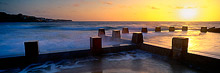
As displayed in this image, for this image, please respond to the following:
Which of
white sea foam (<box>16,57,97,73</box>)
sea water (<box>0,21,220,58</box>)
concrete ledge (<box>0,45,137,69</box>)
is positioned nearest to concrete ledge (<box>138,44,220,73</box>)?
sea water (<box>0,21,220,58</box>)

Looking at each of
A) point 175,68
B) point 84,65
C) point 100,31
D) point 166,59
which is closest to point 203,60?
point 175,68

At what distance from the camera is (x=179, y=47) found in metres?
5.13

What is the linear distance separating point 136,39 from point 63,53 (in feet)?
12.9

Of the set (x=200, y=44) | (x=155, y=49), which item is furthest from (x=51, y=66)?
(x=200, y=44)

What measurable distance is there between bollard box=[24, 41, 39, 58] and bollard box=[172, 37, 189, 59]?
540 cm

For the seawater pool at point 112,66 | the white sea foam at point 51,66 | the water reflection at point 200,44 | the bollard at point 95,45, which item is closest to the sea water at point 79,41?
the water reflection at point 200,44

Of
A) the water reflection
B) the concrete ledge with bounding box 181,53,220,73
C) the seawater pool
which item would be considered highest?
the water reflection

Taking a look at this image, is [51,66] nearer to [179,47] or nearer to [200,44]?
[179,47]

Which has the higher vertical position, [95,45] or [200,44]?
[95,45]

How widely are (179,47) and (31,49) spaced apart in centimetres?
564

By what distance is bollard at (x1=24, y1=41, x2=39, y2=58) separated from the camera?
5.01 metres

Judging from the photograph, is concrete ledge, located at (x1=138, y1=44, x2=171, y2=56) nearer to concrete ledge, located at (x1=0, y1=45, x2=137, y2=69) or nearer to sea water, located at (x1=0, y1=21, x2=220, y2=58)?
sea water, located at (x1=0, y1=21, x2=220, y2=58)

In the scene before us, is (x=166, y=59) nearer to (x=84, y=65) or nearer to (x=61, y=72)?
(x=84, y=65)

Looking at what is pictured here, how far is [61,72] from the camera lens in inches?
167
